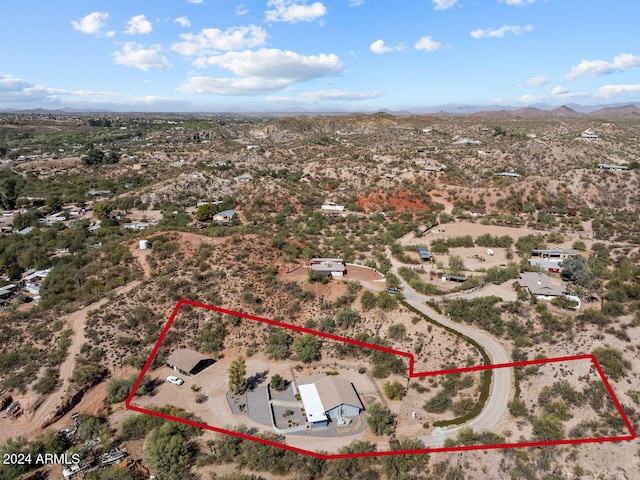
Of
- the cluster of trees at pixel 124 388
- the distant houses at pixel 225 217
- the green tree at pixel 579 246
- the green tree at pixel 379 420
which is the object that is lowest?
the cluster of trees at pixel 124 388

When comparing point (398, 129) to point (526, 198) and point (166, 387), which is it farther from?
point (166, 387)

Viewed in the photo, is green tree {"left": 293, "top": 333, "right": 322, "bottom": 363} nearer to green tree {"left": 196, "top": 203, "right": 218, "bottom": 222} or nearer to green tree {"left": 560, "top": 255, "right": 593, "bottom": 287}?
green tree {"left": 560, "top": 255, "right": 593, "bottom": 287}

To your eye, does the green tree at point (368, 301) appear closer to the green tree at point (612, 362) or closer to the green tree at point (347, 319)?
the green tree at point (347, 319)

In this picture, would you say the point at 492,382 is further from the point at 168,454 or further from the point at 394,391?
the point at 168,454

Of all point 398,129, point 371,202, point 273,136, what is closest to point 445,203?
point 371,202

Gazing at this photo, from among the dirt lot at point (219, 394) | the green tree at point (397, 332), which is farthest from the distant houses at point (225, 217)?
the green tree at point (397, 332)
